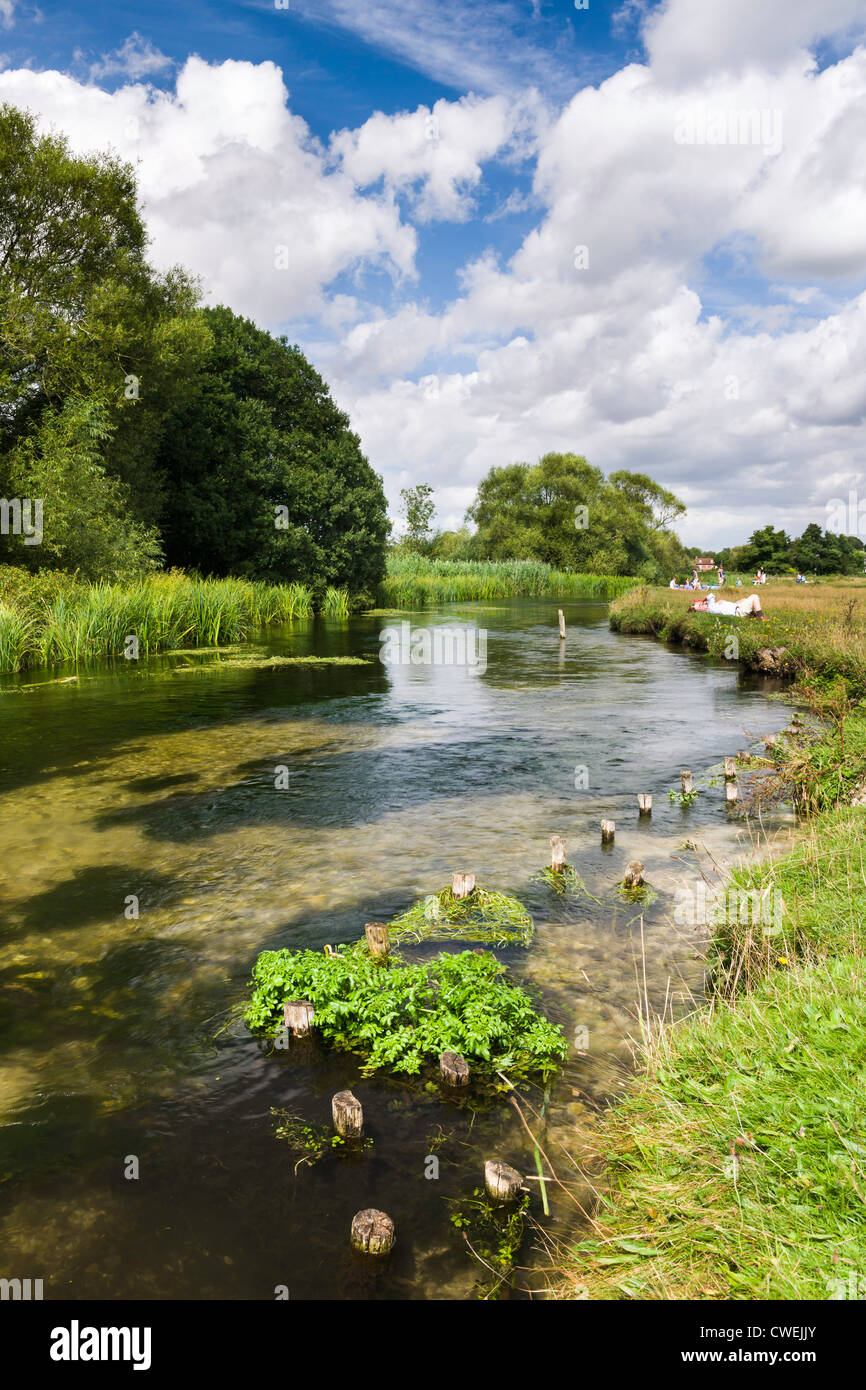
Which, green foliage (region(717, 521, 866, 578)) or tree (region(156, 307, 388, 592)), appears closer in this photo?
tree (region(156, 307, 388, 592))

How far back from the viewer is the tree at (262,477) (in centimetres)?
4488

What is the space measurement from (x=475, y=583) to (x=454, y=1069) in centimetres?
A: 6394

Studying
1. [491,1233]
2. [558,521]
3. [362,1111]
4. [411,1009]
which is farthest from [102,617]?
[558,521]

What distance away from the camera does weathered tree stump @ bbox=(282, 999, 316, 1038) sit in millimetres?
5984

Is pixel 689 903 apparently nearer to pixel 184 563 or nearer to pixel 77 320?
pixel 77 320

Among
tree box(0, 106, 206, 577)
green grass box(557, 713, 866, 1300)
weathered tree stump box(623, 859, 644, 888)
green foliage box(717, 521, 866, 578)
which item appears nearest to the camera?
green grass box(557, 713, 866, 1300)

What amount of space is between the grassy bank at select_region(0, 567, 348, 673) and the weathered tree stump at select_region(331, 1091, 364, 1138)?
2036 centimetres

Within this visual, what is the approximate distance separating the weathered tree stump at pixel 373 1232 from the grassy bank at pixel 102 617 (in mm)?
21185

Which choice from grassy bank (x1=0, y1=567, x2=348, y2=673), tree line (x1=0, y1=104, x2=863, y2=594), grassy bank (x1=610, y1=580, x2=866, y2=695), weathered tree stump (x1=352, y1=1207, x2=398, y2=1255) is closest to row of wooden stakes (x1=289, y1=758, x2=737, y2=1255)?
weathered tree stump (x1=352, y1=1207, x2=398, y2=1255)

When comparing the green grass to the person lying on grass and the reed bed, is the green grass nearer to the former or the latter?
the reed bed

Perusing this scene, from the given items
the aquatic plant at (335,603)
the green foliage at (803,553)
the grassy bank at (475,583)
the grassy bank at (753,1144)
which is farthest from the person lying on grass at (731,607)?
the green foliage at (803,553)

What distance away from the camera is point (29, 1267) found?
413cm
